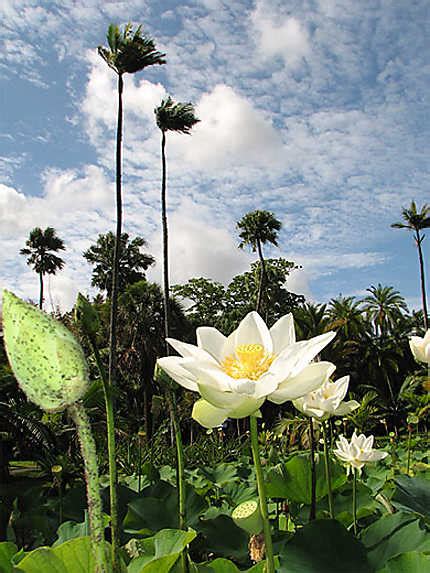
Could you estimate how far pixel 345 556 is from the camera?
82 centimetres

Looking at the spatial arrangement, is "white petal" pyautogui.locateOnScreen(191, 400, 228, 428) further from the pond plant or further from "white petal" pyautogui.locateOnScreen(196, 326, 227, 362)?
"white petal" pyautogui.locateOnScreen(196, 326, 227, 362)

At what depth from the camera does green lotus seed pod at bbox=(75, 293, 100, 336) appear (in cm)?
51

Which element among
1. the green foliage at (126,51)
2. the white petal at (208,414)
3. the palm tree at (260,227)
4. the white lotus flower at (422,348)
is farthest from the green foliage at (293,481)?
the palm tree at (260,227)

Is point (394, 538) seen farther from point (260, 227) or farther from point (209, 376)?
point (260, 227)

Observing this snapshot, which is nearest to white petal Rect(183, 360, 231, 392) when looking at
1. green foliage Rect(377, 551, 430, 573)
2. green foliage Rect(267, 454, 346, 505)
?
green foliage Rect(377, 551, 430, 573)

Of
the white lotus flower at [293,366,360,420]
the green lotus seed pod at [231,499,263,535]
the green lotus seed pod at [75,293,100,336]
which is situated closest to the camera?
the green lotus seed pod at [75,293,100,336]

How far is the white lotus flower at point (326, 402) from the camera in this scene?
98 centimetres

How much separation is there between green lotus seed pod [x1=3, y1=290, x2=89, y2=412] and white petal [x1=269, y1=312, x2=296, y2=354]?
1.37ft

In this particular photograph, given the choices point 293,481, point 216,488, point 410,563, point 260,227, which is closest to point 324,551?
point 410,563

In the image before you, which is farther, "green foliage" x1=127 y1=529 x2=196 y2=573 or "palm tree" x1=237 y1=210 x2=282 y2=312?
"palm tree" x1=237 y1=210 x2=282 y2=312

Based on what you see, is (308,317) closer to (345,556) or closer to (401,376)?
(401,376)

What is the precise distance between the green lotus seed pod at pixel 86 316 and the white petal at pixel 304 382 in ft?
0.64

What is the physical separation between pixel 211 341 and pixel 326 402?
367 mm

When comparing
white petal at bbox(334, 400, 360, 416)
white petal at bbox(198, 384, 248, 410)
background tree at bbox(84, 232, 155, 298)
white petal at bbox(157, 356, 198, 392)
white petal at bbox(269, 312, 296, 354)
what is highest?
background tree at bbox(84, 232, 155, 298)
